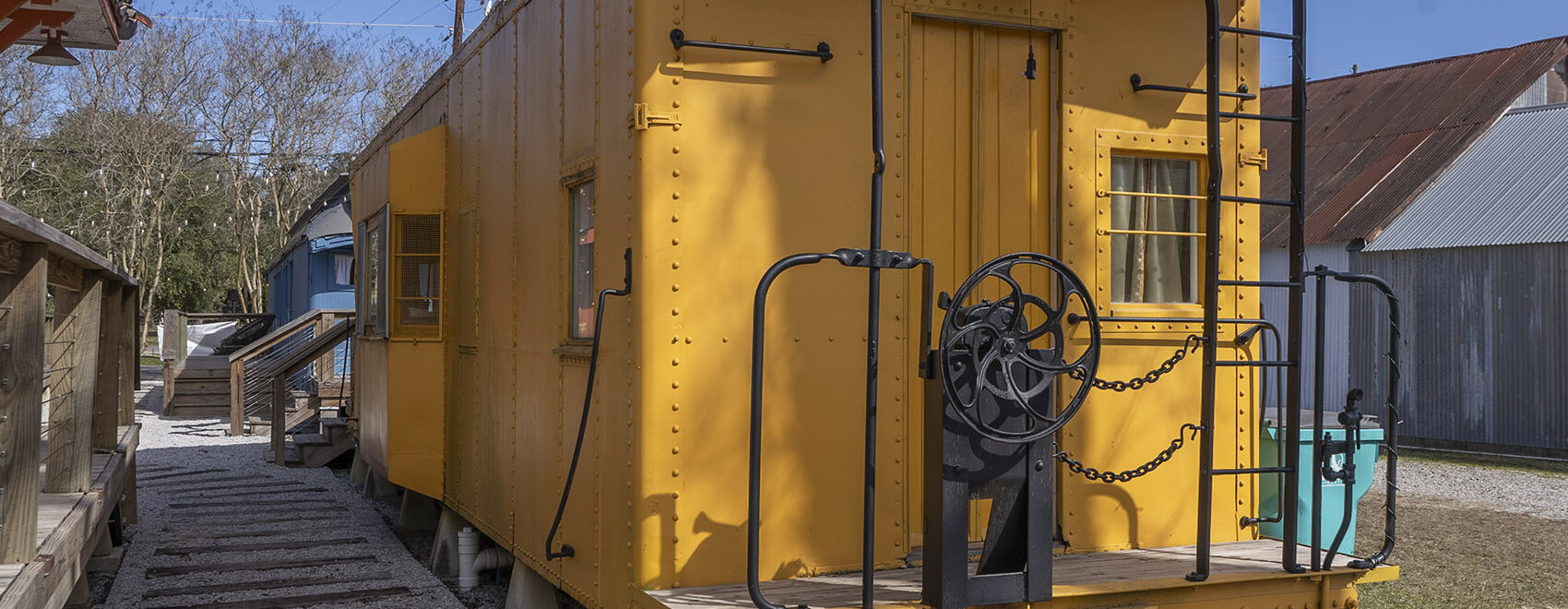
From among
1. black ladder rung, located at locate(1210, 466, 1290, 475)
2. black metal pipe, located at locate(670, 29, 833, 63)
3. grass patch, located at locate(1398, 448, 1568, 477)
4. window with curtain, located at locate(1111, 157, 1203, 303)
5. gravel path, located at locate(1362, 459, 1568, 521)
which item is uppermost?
black metal pipe, located at locate(670, 29, 833, 63)

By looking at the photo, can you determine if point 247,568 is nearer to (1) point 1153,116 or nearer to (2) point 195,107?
(1) point 1153,116

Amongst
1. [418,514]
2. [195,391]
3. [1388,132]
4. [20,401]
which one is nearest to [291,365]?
[418,514]

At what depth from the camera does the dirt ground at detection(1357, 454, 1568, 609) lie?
7500mm

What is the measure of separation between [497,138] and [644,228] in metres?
2.72

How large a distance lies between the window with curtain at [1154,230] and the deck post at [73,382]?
4400 mm

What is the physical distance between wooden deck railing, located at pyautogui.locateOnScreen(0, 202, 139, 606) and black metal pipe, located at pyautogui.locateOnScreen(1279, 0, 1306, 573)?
4.17m

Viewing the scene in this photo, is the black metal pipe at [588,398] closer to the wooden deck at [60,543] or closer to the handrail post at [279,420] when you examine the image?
the wooden deck at [60,543]

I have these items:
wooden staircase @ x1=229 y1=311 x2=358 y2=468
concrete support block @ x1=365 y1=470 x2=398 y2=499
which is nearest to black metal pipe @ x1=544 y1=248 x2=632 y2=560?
concrete support block @ x1=365 y1=470 x2=398 y2=499

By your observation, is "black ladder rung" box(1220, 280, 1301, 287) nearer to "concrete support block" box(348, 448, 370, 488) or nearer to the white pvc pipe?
the white pvc pipe

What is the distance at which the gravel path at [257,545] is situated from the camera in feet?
24.6

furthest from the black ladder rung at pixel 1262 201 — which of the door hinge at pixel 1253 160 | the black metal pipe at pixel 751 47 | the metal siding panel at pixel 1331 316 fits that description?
the metal siding panel at pixel 1331 316

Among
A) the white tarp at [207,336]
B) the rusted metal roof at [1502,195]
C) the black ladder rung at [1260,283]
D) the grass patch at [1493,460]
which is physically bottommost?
the grass patch at [1493,460]

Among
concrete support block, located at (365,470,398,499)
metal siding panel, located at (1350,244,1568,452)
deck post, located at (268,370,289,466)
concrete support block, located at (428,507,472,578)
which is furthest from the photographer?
metal siding panel, located at (1350,244,1568,452)

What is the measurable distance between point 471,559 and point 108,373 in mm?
2442
